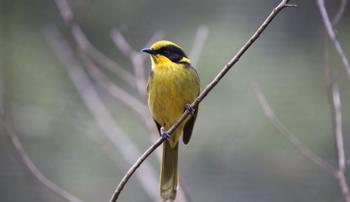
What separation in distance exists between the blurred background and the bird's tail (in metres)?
1.22

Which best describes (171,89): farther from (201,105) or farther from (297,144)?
(201,105)

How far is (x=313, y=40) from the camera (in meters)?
5.41

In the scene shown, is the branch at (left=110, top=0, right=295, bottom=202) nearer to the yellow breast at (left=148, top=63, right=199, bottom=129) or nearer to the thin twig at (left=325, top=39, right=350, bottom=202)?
the thin twig at (left=325, top=39, right=350, bottom=202)

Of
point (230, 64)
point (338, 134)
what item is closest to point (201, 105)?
point (338, 134)

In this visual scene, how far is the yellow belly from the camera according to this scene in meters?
3.21

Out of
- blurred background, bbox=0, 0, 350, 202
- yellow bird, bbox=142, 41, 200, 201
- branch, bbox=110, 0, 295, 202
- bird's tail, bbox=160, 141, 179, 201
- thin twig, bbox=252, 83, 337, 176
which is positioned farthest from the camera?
blurred background, bbox=0, 0, 350, 202

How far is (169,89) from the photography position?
Result: 321cm

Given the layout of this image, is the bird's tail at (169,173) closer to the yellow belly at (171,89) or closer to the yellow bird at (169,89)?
the yellow bird at (169,89)

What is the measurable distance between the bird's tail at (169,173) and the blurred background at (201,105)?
1216 mm

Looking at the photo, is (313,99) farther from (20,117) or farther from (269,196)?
(20,117)

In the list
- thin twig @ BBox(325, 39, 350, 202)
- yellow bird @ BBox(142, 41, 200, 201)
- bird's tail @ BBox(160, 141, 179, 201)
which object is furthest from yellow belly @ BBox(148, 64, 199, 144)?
thin twig @ BBox(325, 39, 350, 202)

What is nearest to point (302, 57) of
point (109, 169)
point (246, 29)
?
point (246, 29)

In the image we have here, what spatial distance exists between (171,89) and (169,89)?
1 centimetres

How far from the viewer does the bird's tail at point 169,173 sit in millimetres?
3059
